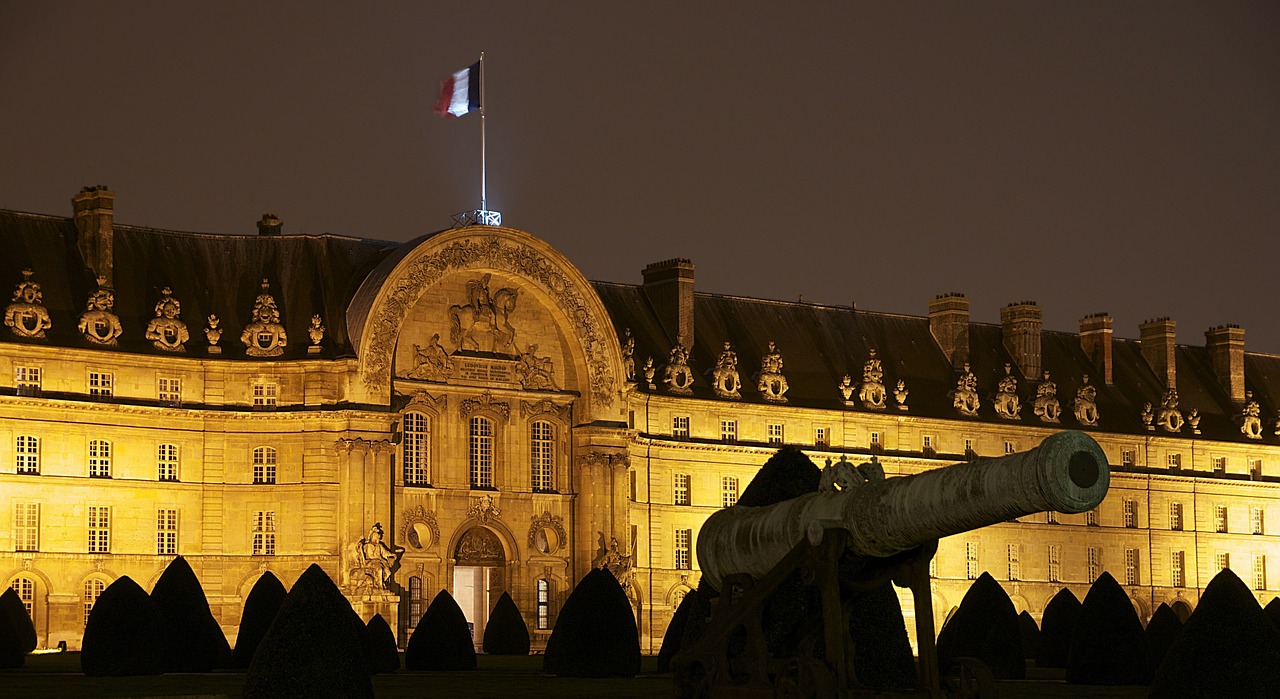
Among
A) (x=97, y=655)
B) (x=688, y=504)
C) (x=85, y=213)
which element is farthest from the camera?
(x=688, y=504)

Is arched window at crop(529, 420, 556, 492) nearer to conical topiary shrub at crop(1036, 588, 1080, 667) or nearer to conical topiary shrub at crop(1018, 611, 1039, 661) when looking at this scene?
conical topiary shrub at crop(1018, 611, 1039, 661)

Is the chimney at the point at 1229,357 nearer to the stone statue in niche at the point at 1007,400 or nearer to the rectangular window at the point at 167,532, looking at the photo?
the stone statue in niche at the point at 1007,400

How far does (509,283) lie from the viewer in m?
64.8

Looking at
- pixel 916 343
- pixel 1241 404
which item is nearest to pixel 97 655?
pixel 916 343

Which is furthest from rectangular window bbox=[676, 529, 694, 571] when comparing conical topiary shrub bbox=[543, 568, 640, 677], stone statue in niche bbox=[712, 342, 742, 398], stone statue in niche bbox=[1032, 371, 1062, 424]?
conical topiary shrub bbox=[543, 568, 640, 677]

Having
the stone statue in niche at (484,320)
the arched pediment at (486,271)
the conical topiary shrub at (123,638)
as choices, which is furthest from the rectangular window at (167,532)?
the conical topiary shrub at (123,638)

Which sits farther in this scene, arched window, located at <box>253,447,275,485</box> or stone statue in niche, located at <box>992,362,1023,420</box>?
stone statue in niche, located at <box>992,362,1023,420</box>

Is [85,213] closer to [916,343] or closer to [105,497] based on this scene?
[105,497]

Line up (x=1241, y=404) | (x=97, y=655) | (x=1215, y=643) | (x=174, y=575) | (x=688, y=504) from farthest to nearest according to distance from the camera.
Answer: (x=1241, y=404), (x=688, y=504), (x=174, y=575), (x=97, y=655), (x=1215, y=643)

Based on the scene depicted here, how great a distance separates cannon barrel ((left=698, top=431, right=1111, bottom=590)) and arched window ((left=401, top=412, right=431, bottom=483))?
3944cm

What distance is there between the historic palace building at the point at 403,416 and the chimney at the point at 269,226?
0.10 m

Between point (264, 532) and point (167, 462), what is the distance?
11.0ft

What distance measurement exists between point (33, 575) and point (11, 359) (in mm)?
5777

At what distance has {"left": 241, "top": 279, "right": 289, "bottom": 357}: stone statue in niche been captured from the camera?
6116 centimetres
